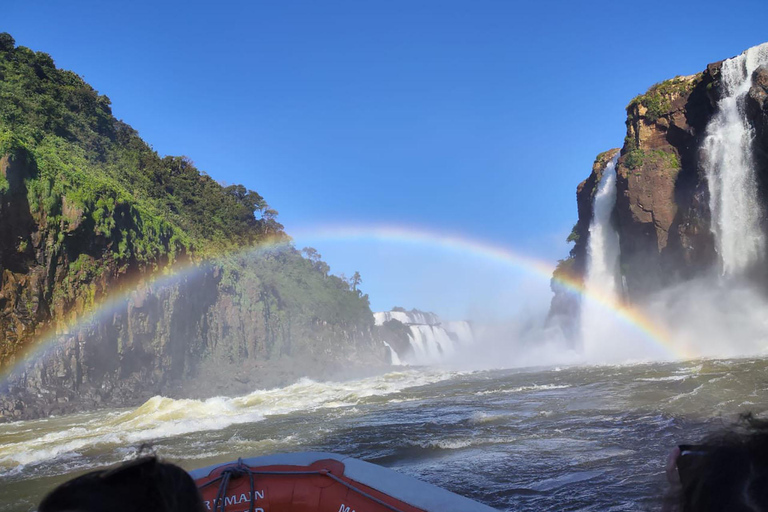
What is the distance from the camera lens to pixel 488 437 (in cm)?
705

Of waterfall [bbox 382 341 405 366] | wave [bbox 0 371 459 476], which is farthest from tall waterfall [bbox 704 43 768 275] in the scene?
waterfall [bbox 382 341 405 366]

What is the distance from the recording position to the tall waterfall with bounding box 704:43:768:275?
869 inches

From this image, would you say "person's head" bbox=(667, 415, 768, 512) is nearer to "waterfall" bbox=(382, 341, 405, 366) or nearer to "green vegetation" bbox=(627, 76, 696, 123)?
"green vegetation" bbox=(627, 76, 696, 123)

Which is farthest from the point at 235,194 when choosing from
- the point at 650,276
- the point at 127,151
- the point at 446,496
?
the point at 446,496

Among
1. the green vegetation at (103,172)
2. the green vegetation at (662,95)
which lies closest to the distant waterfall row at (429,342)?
the green vegetation at (103,172)

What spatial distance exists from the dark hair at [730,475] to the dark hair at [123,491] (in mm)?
1234

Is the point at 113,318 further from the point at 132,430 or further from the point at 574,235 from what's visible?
the point at 574,235

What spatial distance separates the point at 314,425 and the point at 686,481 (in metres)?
9.70

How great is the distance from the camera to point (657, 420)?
6.93 metres

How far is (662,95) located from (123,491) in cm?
3625

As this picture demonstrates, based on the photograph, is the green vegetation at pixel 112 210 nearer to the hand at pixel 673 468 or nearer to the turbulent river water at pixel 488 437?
the turbulent river water at pixel 488 437

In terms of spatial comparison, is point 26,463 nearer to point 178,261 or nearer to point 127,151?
point 178,261

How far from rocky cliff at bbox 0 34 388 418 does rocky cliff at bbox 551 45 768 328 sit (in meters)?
26.2

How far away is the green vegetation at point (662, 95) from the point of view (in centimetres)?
2959
